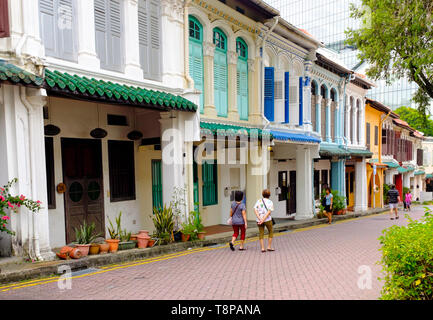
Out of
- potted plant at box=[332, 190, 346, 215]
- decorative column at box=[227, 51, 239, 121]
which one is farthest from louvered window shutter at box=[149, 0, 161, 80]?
potted plant at box=[332, 190, 346, 215]

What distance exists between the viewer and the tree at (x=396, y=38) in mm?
9992

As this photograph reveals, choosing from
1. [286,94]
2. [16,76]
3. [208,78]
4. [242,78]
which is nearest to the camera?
[16,76]

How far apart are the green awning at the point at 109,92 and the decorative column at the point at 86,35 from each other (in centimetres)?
51

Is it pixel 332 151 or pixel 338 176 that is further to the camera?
pixel 338 176

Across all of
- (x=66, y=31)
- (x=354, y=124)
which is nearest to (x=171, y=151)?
(x=66, y=31)

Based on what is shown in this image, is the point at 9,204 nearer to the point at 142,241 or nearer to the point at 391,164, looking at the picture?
the point at 142,241

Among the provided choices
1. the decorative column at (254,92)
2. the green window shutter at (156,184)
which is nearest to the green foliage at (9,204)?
the green window shutter at (156,184)

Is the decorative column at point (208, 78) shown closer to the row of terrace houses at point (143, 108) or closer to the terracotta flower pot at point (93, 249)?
the row of terrace houses at point (143, 108)

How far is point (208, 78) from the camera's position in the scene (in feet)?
36.1

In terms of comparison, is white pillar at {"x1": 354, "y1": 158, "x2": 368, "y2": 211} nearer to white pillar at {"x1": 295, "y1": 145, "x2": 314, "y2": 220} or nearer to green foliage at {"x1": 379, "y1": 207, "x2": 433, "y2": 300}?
white pillar at {"x1": 295, "y1": 145, "x2": 314, "y2": 220}

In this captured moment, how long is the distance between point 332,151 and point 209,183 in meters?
7.60

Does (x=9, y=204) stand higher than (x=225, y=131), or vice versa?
(x=225, y=131)
